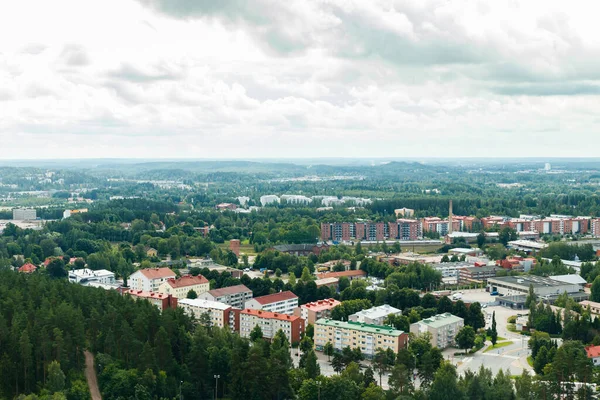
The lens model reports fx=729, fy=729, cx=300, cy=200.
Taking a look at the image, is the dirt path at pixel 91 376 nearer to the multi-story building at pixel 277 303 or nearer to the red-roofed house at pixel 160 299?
the red-roofed house at pixel 160 299

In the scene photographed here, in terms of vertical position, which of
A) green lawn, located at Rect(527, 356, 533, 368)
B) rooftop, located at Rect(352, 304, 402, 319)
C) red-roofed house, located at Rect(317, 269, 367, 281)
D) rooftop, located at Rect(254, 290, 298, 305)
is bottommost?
green lawn, located at Rect(527, 356, 533, 368)

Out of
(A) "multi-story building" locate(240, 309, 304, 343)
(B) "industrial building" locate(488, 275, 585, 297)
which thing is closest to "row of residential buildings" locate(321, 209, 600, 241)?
(B) "industrial building" locate(488, 275, 585, 297)

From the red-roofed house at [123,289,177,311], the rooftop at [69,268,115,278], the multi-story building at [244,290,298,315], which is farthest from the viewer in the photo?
the rooftop at [69,268,115,278]

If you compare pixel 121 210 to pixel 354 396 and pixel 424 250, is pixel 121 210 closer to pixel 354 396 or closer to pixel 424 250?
pixel 424 250

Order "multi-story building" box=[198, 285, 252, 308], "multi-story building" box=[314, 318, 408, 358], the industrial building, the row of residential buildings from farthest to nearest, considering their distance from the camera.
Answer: the row of residential buildings → the industrial building → "multi-story building" box=[198, 285, 252, 308] → "multi-story building" box=[314, 318, 408, 358]

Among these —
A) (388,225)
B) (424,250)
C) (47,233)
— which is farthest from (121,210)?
(424,250)

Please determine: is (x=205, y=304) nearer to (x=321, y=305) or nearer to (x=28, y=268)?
(x=321, y=305)

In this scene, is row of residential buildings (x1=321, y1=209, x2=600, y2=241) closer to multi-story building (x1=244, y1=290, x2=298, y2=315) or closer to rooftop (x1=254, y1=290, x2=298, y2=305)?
rooftop (x1=254, y1=290, x2=298, y2=305)

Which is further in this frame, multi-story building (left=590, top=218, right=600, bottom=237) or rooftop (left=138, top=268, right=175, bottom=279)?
multi-story building (left=590, top=218, right=600, bottom=237)
